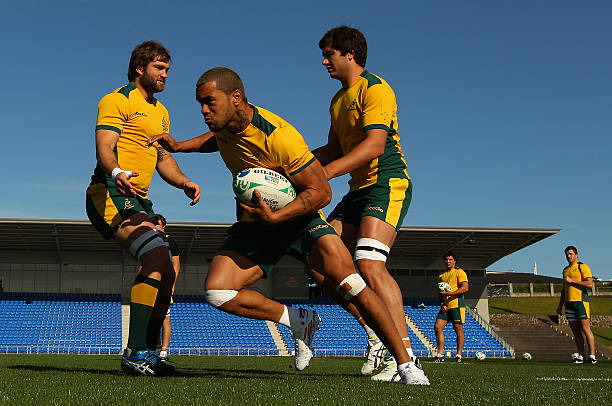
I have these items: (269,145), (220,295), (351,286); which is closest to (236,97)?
(269,145)

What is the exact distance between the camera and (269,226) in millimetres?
4777

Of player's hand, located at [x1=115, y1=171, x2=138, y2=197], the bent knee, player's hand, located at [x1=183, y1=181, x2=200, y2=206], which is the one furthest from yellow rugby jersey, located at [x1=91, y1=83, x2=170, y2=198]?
the bent knee

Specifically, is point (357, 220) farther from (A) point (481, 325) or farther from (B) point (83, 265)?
(B) point (83, 265)

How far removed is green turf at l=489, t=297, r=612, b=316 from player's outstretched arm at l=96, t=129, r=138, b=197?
44866mm

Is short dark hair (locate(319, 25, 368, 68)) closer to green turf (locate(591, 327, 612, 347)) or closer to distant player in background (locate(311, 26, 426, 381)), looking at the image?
distant player in background (locate(311, 26, 426, 381))

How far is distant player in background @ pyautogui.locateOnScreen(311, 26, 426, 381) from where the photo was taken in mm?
5402

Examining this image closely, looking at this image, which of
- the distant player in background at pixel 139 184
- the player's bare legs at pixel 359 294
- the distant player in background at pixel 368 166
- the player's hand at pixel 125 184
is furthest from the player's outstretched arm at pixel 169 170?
the player's bare legs at pixel 359 294

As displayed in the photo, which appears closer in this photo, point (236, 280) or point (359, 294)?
point (359, 294)

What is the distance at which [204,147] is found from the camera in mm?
5629

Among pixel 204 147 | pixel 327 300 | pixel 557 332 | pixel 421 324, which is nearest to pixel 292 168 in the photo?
pixel 204 147

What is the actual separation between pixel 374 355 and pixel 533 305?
4871 centimetres

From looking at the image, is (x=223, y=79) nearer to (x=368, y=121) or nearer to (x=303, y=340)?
(x=368, y=121)

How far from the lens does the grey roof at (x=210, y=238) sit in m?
33.1

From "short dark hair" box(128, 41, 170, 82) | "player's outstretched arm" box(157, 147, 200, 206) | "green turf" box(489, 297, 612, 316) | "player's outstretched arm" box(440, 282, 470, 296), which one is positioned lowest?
"green turf" box(489, 297, 612, 316)
